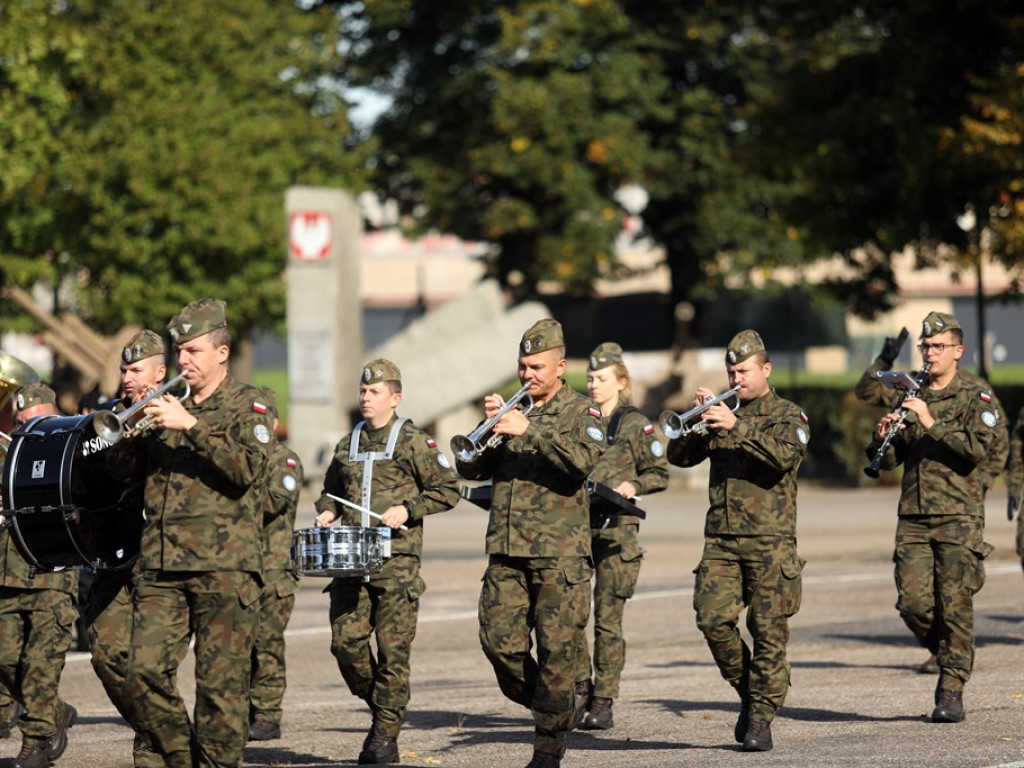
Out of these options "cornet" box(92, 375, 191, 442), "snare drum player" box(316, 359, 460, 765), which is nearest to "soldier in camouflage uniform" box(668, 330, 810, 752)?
"snare drum player" box(316, 359, 460, 765)

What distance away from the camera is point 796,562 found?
36.0 feet

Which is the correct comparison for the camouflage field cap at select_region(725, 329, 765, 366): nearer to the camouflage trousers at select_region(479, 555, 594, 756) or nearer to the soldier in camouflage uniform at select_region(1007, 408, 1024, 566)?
the camouflage trousers at select_region(479, 555, 594, 756)

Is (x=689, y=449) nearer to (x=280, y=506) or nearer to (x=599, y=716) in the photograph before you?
(x=599, y=716)

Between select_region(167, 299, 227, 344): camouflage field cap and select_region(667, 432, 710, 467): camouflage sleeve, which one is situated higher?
select_region(167, 299, 227, 344): camouflage field cap

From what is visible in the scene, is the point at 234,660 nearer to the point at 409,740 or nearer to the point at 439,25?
the point at 409,740

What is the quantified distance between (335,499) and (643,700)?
2.78 meters

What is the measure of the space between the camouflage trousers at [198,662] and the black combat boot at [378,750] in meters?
1.95

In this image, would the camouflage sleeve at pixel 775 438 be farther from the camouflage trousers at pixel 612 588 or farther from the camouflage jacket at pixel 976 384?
the camouflage trousers at pixel 612 588

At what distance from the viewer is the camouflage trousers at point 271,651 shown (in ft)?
39.5

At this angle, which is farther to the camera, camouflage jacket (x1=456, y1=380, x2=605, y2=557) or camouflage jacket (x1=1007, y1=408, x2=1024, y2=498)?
camouflage jacket (x1=1007, y1=408, x2=1024, y2=498)

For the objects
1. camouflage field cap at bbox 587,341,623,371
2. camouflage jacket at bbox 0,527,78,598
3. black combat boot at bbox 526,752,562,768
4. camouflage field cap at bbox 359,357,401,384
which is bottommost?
black combat boot at bbox 526,752,562,768

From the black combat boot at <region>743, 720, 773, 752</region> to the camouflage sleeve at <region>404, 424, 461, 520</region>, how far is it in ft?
6.78

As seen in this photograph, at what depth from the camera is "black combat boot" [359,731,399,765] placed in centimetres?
1073

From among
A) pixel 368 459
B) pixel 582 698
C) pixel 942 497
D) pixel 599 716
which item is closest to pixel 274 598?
pixel 368 459
